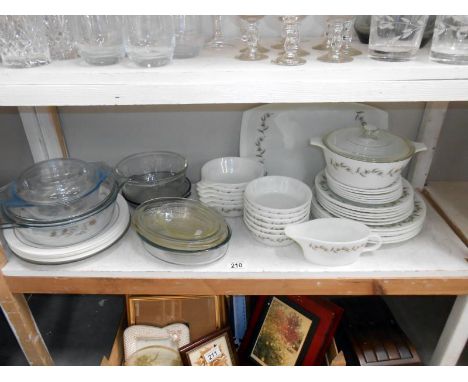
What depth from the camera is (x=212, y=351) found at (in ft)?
3.41

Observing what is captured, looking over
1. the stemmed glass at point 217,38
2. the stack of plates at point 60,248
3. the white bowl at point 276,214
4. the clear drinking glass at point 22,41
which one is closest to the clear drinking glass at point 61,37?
the clear drinking glass at point 22,41

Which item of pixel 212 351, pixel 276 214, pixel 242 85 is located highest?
pixel 242 85

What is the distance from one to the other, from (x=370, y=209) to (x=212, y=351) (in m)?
0.56

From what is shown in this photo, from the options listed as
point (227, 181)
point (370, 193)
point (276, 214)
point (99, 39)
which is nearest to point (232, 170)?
point (227, 181)

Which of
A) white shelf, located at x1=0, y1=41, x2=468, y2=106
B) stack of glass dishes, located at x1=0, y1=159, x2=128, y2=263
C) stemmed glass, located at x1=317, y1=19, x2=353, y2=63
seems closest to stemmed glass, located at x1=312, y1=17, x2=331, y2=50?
stemmed glass, located at x1=317, y1=19, x2=353, y2=63

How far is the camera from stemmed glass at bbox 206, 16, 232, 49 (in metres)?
0.86

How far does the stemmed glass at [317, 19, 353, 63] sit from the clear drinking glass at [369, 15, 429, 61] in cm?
6

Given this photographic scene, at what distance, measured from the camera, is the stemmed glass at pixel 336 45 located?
29.2 inches

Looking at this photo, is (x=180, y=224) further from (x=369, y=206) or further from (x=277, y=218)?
(x=369, y=206)

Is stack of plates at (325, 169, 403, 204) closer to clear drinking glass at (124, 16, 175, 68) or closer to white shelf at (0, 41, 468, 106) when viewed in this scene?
white shelf at (0, 41, 468, 106)

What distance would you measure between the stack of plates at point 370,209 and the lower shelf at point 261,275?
0.07 metres

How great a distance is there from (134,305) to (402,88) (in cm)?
87
